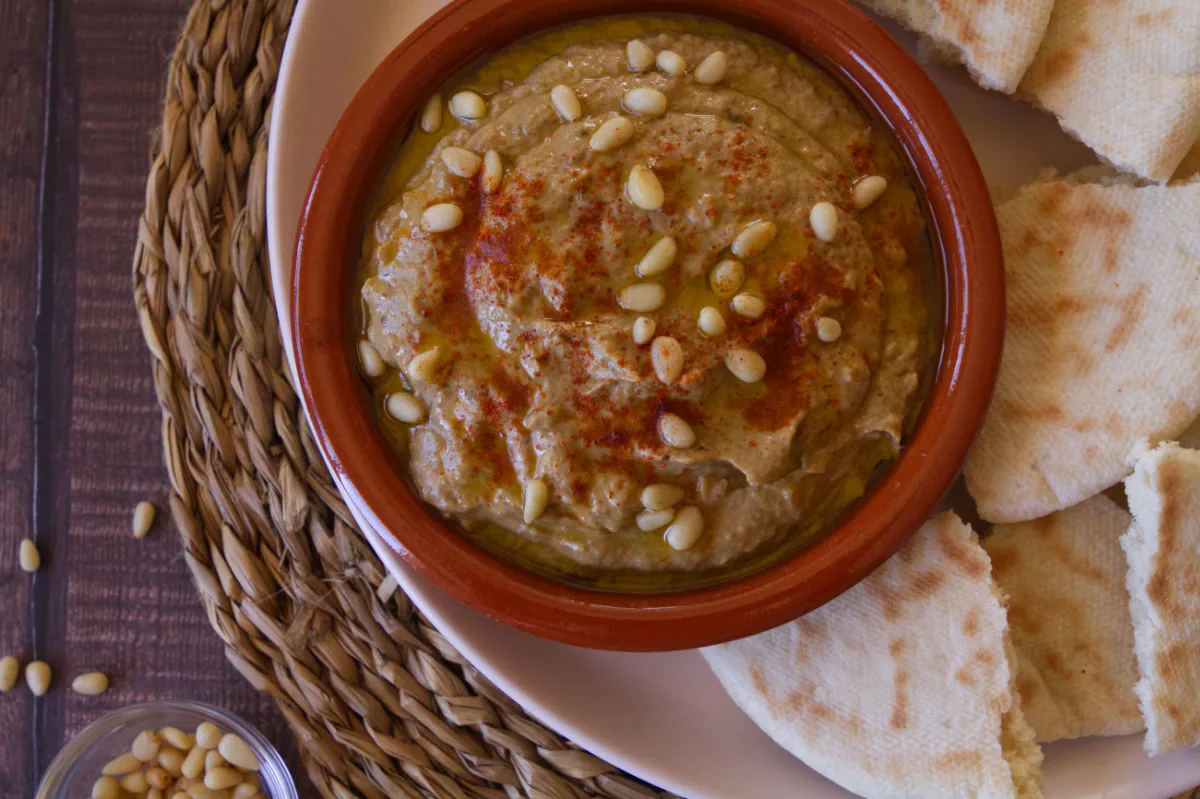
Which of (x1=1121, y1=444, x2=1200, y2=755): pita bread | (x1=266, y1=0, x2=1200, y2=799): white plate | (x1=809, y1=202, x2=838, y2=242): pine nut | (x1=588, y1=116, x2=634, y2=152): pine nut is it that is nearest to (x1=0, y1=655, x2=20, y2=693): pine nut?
(x1=266, y1=0, x2=1200, y2=799): white plate

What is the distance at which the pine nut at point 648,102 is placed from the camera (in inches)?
92.3

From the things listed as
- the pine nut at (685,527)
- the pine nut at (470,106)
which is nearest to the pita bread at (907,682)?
the pine nut at (685,527)

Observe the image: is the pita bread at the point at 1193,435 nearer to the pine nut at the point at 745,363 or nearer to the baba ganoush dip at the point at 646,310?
the baba ganoush dip at the point at 646,310

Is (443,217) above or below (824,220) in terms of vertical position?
below

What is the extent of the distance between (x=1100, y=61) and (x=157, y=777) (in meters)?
3.20

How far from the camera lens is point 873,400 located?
2398 mm

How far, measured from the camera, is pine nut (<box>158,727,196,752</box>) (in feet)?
10.4

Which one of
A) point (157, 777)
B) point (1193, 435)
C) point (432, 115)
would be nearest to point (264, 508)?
point (157, 777)

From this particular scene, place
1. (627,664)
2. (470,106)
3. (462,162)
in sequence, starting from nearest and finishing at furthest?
(462,162), (470,106), (627,664)

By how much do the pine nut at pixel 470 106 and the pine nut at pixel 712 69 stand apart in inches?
19.0

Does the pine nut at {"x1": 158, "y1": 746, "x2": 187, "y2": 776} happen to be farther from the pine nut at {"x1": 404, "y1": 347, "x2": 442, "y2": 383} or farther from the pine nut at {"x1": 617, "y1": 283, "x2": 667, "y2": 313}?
the pine nut at {"x1": 617, "y1": 283, "x2": 667, "y2": 313}

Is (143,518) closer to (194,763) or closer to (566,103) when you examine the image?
(194,763)

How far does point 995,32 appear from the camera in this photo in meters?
2.61

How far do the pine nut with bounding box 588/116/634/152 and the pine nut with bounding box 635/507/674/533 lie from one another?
30.4 inches
